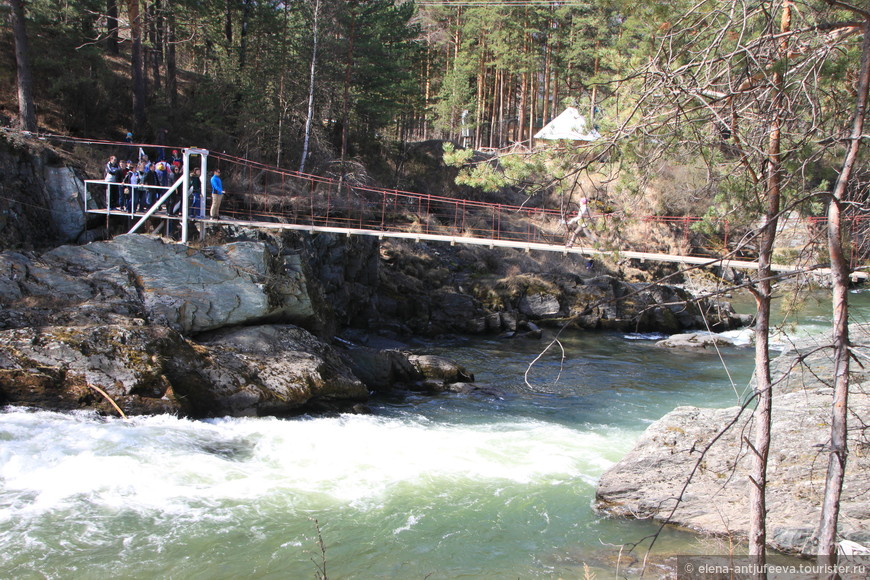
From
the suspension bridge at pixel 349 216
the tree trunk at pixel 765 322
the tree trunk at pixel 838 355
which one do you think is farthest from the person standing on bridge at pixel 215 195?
the tree trunk at pixel 838 355

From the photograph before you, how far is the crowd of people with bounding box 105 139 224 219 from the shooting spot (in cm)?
1296

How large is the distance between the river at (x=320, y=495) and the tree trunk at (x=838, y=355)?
129cm

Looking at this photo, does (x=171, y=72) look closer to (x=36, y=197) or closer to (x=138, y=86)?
(x=138, y=86)

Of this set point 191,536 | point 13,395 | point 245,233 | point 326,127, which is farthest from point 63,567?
point 326,127

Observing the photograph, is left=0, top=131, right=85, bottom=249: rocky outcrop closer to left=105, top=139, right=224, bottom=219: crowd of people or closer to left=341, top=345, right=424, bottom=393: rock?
left=105, top=139, right=224, bottom=219: crowd of people

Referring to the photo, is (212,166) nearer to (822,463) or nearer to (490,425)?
(490,425)

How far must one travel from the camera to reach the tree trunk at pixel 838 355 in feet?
11.3

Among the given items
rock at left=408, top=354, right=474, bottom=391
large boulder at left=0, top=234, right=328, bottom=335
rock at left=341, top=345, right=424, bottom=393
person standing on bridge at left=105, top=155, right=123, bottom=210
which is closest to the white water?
large boulder at left=0, top=234, right=328, bottom=335

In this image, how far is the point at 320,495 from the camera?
705cm

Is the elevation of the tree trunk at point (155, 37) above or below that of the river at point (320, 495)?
above

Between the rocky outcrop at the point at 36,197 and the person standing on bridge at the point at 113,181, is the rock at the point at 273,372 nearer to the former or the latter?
the person standing on bridge at the point at 113,181

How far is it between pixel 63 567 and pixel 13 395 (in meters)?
3.67

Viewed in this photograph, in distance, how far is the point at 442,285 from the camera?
20719mm

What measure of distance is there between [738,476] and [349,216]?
15.3m
